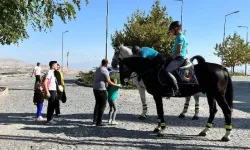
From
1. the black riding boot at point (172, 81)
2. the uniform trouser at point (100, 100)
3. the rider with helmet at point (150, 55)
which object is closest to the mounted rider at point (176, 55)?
the black riding boot at point (172, 81)

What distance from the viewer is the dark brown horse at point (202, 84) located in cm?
888

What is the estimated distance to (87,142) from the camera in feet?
26.9

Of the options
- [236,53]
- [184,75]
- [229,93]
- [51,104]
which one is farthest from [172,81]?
[236,53]

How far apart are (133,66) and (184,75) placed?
5.07 ft

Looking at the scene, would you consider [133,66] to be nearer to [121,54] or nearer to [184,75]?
[121,54]

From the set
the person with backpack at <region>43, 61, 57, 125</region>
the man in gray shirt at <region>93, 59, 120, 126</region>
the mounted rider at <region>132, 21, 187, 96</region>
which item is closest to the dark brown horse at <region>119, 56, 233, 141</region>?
the mounted rider at <region>132, 21, 187, 96</region>

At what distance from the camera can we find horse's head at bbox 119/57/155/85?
31.0 feet

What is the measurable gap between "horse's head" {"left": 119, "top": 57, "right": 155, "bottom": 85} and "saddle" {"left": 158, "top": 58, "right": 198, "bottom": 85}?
1.80 ft

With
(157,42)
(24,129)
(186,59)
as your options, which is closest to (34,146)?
(24,129)

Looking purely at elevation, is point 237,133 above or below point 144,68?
below

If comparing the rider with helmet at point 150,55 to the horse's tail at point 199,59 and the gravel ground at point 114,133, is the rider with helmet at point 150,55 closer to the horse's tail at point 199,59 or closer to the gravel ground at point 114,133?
the horse's tail at point 199,59

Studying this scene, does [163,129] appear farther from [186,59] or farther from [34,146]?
[34,146]

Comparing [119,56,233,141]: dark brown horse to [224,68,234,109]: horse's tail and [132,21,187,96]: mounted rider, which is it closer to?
[224,68,234,109]: horse's tail

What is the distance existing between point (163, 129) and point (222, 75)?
2.22 meters
